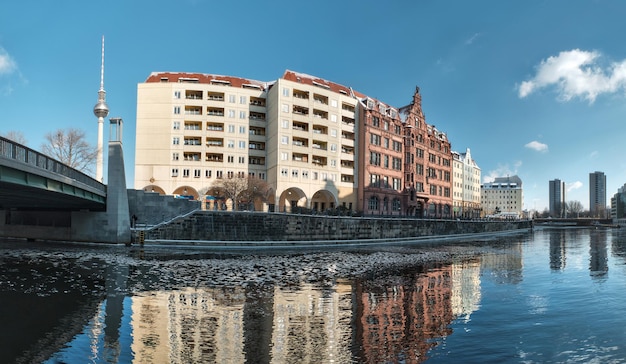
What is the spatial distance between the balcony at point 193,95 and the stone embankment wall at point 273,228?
42317 millimetres

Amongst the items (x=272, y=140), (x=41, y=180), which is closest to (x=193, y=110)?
(x=272, y=140)

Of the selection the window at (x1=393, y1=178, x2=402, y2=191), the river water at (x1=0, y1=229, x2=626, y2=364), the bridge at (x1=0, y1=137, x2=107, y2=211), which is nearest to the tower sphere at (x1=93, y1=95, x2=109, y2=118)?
the bridge at (x1=0, y1=137, x2=107, y2=211)

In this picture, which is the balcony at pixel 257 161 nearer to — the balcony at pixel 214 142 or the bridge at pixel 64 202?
the balcony at pixel 214 142

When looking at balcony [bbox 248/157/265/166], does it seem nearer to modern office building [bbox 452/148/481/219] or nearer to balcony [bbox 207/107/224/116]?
balcony [bbox 207/107/224/116]

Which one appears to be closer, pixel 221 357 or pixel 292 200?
pixel 221 357

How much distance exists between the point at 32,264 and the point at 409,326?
2514 cm

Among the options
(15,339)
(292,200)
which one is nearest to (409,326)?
(15,339)

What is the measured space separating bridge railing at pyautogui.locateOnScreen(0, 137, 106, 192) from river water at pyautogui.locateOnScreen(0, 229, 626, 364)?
6.93 m

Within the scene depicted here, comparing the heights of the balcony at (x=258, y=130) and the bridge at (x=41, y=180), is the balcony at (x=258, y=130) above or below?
above

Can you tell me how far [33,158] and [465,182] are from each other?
157493 mm

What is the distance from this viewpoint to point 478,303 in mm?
16359

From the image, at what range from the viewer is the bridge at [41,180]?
2489cm

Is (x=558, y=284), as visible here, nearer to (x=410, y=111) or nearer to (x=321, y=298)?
(x=321, y=298)

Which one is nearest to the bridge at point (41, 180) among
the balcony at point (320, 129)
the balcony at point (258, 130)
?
the balcony at point (258, 130)
